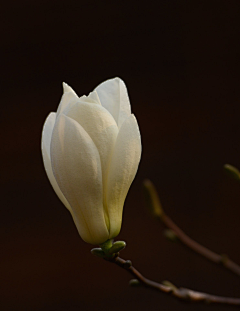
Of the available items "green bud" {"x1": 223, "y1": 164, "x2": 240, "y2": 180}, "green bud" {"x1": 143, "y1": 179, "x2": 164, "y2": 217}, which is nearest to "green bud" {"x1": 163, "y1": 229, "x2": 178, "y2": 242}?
"green bud" {"x1": 143, "y1": 179, "x2": 164, "y2": 217}

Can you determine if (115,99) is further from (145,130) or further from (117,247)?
(145,130)

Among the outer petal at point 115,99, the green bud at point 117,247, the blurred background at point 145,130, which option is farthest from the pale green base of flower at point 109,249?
the blurred background at point 145,130

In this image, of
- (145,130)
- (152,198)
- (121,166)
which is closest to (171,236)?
(152,198)

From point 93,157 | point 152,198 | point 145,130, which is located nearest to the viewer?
point 93,157

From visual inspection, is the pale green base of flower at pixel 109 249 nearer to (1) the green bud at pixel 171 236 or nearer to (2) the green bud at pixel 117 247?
(2) the green bud at pixel 117 247

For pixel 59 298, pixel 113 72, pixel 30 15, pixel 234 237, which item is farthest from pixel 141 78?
pixel 59 298

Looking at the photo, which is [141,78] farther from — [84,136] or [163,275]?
[84,136]
